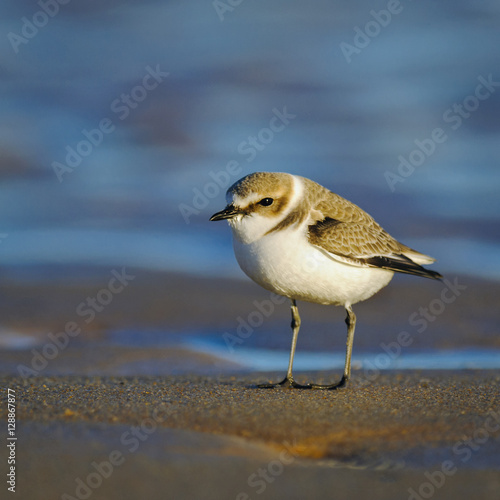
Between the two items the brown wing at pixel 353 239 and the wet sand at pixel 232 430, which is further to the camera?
the brown wing at pixel 353 239

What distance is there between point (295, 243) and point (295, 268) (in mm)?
204

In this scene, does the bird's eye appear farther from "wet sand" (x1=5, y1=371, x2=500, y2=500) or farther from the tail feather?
"wet sand" (x1=5, y1=371, x2=500, y2=500)

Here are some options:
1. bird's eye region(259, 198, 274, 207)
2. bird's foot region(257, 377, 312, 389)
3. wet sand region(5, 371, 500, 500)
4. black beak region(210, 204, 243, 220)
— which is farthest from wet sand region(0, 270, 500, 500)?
bird's eye region(259, 198, 274, 207)

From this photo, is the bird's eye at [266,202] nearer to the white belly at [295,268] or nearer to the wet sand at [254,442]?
the white belly at [295,268]

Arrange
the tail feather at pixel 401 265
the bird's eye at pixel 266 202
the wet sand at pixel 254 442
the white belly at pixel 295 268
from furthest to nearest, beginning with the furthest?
the tail feather at pixel 401 265 < the bird's eye at pixel 266 202 < the white belly at pixel 295 268 < the wet sand at pixel 254 442

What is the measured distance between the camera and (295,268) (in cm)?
641

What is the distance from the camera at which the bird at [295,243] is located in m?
6.43

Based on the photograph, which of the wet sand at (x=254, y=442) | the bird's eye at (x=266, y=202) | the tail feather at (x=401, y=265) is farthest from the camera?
the tail feather at (x=401, y=265)

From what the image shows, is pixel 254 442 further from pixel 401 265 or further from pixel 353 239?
pixel 401 265

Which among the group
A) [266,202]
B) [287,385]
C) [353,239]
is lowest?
[287,385]

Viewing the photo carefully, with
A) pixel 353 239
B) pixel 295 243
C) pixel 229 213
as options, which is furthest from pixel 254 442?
pixel 353 239

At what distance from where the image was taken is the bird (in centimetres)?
643

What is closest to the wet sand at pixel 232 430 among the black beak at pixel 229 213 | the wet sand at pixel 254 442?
the wet sand at pixel 254 442

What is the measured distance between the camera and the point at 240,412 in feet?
17.0
